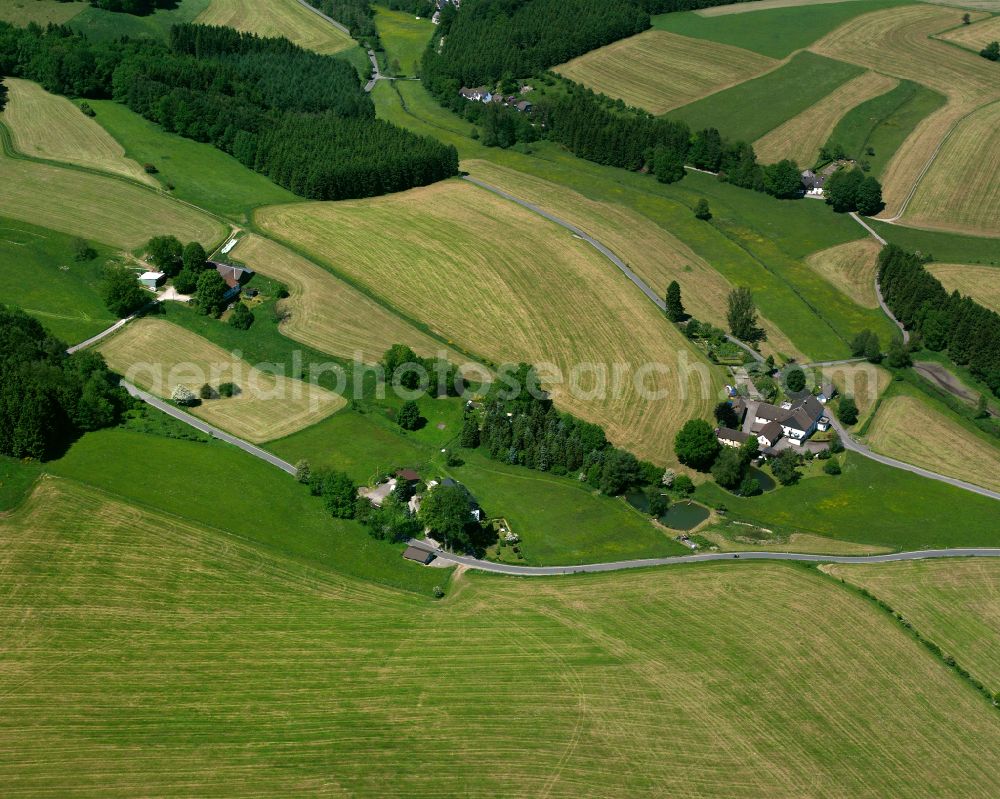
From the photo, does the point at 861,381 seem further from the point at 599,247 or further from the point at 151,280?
the point at 151,280

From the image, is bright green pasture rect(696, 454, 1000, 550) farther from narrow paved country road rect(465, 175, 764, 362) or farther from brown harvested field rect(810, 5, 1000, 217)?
brown harvested field rect(810, 5, 1000, 217)

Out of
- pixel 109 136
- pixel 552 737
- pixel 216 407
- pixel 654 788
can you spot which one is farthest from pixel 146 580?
pixel 109 136

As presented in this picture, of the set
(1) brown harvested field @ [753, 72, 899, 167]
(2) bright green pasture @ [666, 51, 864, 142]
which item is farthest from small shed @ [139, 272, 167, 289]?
(1) brown harvested field @ [753, 72, 899, 167]

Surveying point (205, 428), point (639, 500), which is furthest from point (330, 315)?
point (639, 500)

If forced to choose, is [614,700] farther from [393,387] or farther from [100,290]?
[100,290]

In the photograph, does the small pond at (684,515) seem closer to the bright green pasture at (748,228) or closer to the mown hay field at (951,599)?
the mown hay field at (951,599)
